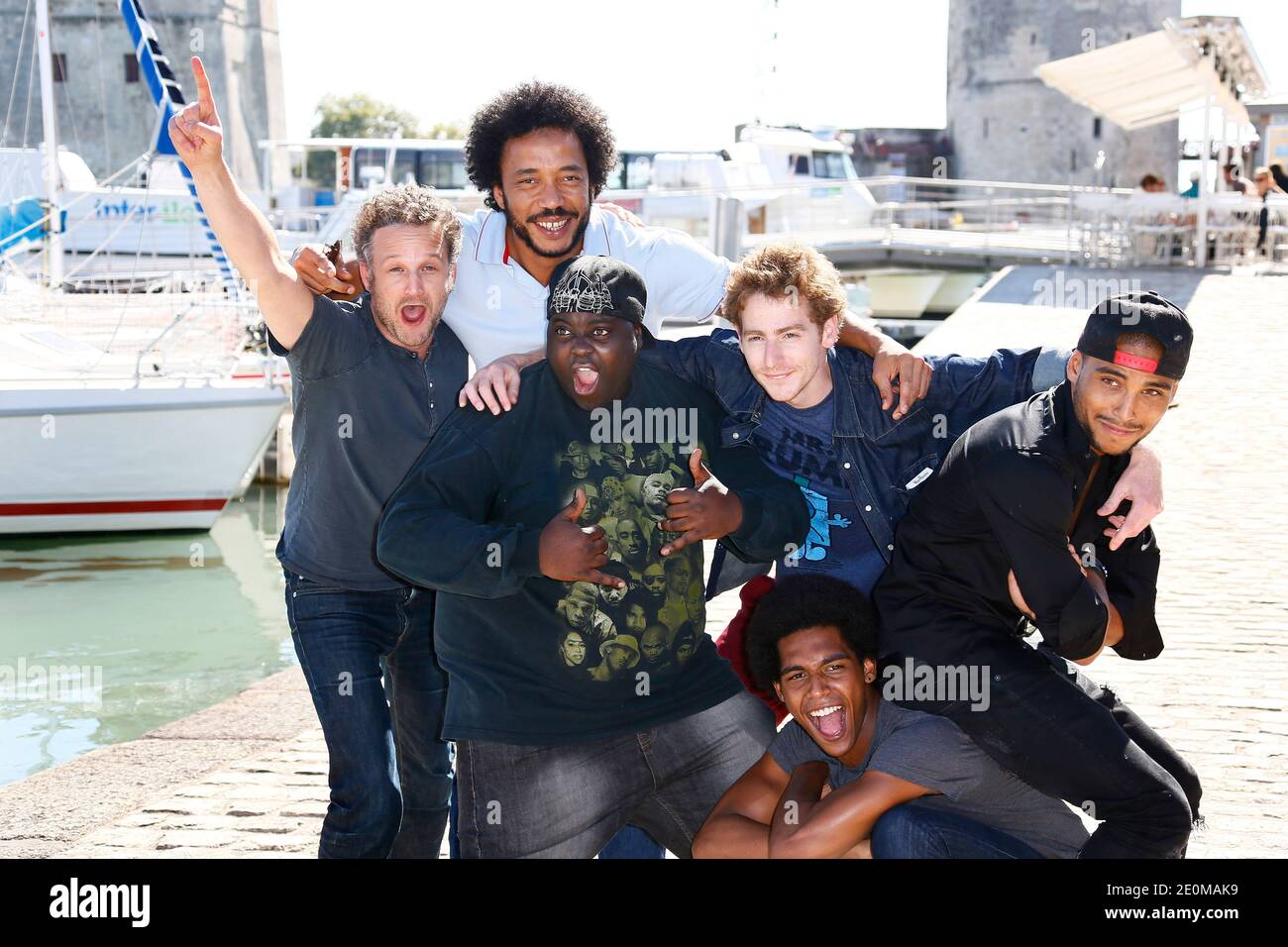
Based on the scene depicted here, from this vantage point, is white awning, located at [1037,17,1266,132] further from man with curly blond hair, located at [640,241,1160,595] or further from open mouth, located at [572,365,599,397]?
open mouth, located at [572,365,599,397]

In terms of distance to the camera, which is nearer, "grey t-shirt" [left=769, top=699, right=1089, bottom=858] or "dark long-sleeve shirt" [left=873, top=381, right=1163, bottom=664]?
"dark long-sleeve shirt" [left=873, top=381, right=1163, bottom=664]

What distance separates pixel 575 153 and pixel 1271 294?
1593cm

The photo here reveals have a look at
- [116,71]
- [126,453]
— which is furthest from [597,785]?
[116,71]

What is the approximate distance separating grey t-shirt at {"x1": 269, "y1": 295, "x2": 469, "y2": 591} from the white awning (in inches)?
735

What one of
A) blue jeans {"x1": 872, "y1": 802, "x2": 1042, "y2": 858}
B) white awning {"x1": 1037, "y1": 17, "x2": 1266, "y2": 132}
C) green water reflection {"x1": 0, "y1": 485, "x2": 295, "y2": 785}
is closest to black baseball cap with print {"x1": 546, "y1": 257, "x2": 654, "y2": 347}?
blue jeans {"x1": 872, "y1": 802, "x2": 1042, "y2": 858}

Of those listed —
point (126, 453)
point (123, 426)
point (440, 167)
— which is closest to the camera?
point (123, 426)

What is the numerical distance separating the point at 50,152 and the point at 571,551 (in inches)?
592

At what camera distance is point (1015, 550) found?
2.76 meters

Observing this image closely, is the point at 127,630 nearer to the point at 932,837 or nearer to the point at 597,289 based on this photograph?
the point at 597,289

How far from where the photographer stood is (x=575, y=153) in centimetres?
354

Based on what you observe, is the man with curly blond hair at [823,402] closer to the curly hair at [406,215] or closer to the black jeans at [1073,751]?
the black jeans at [1073,751]

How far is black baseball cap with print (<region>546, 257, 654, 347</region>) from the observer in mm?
2820
